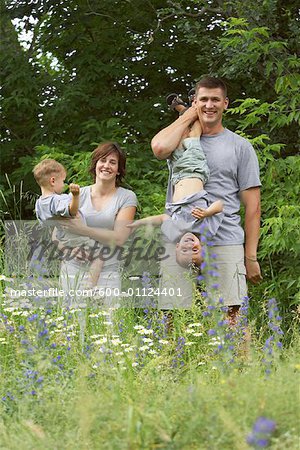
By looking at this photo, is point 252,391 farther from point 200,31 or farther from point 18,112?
point 18,112

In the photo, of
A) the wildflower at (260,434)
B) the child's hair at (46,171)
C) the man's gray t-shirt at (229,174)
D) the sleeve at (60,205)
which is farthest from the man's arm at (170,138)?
the wildflower at (260,434)

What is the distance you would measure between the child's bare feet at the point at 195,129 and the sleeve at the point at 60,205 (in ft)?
3.15

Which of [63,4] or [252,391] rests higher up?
[63,4]

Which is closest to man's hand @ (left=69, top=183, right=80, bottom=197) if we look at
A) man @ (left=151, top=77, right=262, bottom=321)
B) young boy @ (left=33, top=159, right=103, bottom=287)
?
young boy @ (left=33, top=159, right=103, bottom=287)

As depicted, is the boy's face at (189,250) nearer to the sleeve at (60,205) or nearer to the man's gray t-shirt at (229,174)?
the man's gray t-shirt at (229,174)

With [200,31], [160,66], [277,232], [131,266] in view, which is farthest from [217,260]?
[160,66]

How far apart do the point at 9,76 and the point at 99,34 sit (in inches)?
49.0

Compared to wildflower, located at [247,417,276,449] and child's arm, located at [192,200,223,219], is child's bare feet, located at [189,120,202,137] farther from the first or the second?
wildflower, located at [247,417,276,449]

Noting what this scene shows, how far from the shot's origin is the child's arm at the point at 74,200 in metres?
5.17

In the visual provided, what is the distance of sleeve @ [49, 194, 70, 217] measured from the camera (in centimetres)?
542

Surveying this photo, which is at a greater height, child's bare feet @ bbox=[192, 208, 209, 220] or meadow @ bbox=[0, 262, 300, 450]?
child's bare feet @ bbox=[192, 208, 209, 220]

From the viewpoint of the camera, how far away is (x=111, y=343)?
484 cm

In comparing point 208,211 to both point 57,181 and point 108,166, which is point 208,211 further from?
point 57,181

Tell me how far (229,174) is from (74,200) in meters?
0.99
